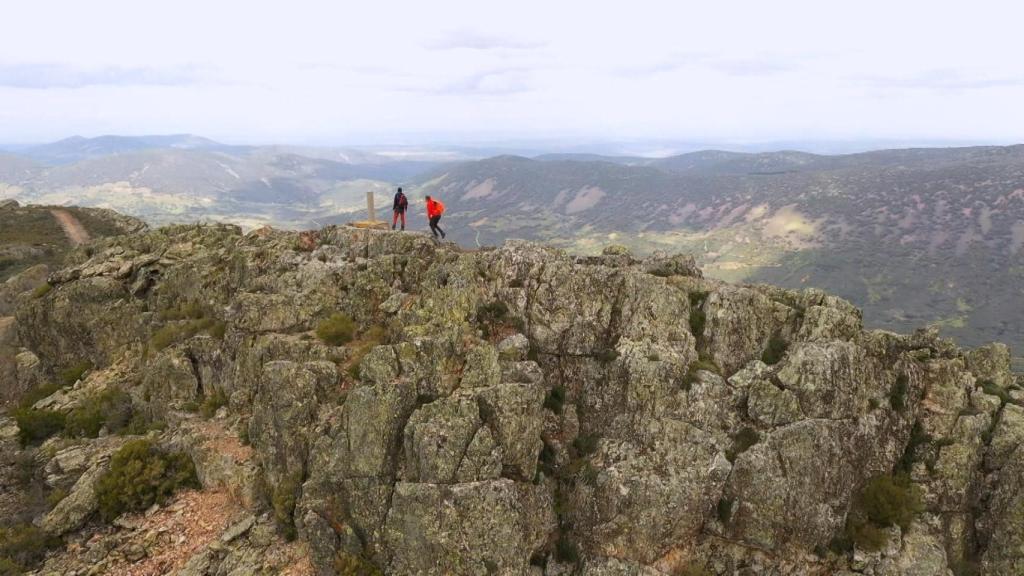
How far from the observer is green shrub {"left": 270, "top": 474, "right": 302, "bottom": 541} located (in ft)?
79.2

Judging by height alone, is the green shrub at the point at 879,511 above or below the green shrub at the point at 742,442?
below

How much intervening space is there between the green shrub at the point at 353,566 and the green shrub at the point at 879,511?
867 inches

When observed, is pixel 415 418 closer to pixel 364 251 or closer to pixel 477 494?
pixel 477 494

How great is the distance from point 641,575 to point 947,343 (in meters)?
24.5

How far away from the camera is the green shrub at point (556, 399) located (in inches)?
1073

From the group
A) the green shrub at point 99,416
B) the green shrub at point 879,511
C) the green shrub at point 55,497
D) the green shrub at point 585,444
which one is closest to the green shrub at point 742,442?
the green shrub at point 879,511

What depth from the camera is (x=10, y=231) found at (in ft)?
338

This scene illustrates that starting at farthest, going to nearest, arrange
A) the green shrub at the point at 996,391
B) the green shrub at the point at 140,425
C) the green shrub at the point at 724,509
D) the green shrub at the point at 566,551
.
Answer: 1. the green shrub at the point at 140,425
2. the green shrub at the point at 996,391
3. the green shrub at the point at 724,509
4. the green shrub at the point at 566,551

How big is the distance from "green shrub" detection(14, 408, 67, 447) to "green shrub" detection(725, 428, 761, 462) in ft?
133

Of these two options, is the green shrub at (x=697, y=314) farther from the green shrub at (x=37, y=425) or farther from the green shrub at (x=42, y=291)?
the green shrub at (x=42, y=291)

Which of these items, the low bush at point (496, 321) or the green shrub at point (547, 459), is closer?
the green shrub at point (547, 459)

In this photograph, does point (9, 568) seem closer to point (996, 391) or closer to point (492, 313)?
point (492, 313)

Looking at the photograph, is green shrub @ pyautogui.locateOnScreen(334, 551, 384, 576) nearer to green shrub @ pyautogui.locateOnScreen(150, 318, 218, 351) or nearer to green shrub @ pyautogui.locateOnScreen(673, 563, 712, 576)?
green shrub @ pyautogui.locateOnScreen(673, 563, 712, 576)


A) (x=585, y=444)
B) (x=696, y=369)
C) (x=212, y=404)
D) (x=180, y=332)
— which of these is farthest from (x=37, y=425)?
(x=696, y=369)
